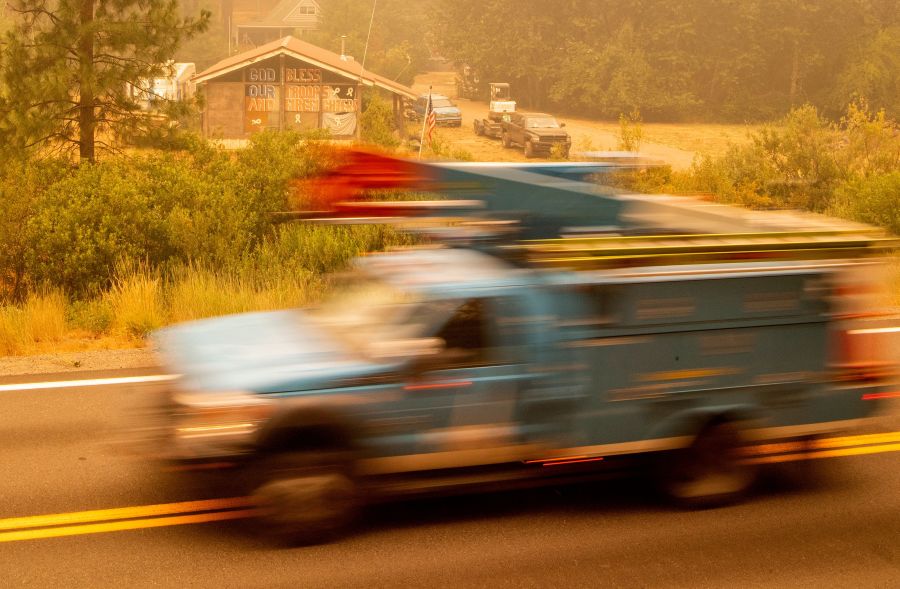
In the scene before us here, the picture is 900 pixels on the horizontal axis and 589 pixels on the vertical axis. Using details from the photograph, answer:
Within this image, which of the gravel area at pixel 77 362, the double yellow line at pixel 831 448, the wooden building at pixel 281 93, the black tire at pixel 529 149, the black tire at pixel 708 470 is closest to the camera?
the black tire at pixel 708 470


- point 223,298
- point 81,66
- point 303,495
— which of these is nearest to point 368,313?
point 303,495

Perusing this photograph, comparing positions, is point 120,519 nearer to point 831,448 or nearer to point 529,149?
point 831,448

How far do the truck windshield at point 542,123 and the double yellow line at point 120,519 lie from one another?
50625 mm

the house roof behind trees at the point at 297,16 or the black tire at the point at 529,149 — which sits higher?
the house roof behind trees at the point at 297,16

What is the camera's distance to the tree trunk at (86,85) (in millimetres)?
24641

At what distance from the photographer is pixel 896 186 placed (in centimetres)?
2238

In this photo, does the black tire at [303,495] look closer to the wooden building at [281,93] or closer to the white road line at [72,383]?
the white road line at [72,383]

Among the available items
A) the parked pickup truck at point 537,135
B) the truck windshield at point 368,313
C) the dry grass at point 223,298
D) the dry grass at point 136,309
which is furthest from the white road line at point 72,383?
the parked pickup truck at point 537,135

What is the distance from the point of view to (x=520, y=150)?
2344 inches

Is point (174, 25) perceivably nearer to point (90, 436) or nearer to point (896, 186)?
point (896, 186)

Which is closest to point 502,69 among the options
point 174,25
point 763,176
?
point 763,176

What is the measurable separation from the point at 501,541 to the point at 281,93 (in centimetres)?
5221

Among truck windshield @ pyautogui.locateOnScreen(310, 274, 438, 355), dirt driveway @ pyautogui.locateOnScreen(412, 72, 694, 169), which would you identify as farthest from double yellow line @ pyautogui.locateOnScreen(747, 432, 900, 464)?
dirt driveway @ pyautogui.locateOnScreen(412, 72, 694, 169)

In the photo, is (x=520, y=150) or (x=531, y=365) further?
(x=520, y=150)
